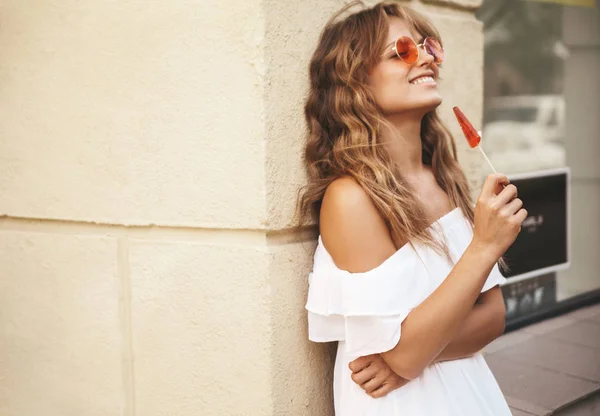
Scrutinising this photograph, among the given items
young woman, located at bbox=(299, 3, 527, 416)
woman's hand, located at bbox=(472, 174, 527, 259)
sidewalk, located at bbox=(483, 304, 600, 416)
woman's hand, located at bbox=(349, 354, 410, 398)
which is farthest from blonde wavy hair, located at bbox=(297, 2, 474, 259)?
sidewalk, located at bbox=(483, 304, 600, 416)

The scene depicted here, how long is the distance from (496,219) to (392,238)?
350 millimetres

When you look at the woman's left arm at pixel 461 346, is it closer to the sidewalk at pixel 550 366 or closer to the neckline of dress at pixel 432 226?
the neckline of dress at pixel 432 226

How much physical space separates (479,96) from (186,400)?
200cm

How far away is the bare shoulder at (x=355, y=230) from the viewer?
2053 mm

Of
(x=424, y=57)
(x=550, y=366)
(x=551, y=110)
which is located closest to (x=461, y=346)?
(x=424, y=57)

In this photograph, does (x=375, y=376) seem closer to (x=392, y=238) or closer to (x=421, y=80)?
(x=392, y=238)

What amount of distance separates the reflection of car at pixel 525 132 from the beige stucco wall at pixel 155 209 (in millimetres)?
2167

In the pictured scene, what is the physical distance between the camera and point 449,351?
2203mm

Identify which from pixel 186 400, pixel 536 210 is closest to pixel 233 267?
pixel 186 400

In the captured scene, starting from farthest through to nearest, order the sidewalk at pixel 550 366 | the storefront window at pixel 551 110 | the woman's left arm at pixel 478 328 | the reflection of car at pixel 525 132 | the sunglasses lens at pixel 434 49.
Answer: the reflection of car at pixel 525 132
the storefront window at pixel 551 110
the sidewalk at pixel 550 366
the sunglasses lens at pixel 434 49
the woman's left arm at pixel 478 328

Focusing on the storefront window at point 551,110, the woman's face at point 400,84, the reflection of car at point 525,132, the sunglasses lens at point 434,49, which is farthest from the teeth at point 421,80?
the reflection of car at point 525,132

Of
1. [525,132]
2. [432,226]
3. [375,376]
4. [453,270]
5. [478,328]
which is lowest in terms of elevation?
[375,376]

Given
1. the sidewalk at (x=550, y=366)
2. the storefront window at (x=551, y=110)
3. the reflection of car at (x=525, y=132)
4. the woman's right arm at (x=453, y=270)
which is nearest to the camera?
the woman's right arm at (x=453, y=270)

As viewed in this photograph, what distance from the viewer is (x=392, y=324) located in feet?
6.51
